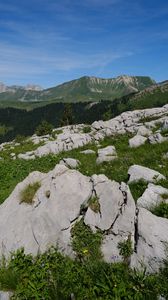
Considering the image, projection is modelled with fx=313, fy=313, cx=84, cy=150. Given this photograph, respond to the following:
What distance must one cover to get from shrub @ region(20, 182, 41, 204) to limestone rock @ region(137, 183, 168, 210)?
4.07 m

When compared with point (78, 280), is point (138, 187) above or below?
above

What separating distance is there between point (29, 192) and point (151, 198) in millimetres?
4708

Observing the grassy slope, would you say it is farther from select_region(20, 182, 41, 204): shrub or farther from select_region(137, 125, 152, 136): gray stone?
select_region(137, 125, 152, 136): gray stone

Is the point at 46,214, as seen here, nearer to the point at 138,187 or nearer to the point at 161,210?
the point at 161,210

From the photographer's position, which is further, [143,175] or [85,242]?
[143,175]

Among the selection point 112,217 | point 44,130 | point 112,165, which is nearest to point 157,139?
point 112,165

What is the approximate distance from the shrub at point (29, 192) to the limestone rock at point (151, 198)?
13.4ft

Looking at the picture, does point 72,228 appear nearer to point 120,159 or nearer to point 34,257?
point 34,257

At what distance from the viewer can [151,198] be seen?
1152cm

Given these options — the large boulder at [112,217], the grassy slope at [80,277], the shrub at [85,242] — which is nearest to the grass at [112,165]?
the large boulder at [112,217]

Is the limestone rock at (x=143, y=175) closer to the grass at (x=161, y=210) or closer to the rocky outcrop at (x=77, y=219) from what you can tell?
the rocky outcrop at (x=77, y=219)

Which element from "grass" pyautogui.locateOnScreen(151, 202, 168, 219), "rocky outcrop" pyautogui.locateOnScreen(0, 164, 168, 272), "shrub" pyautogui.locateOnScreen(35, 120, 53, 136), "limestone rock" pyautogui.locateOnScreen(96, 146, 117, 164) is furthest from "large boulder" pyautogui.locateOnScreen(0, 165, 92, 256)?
"shrub" pyautogui.locateOnScreen(35, 120, 53, 136)

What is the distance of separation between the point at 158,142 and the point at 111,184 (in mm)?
11373

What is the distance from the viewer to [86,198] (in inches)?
440
